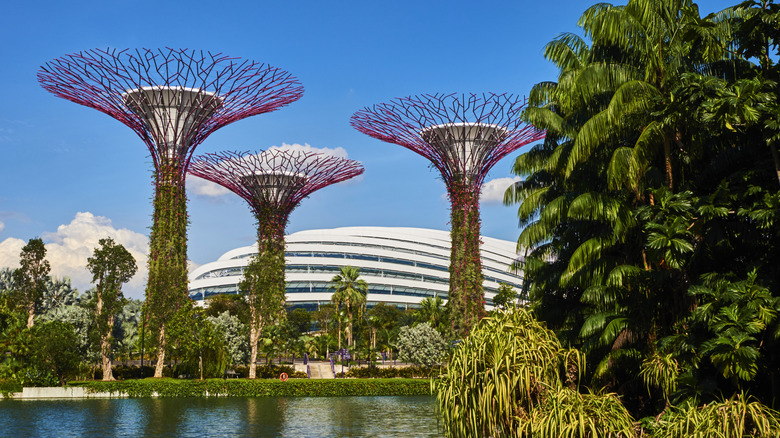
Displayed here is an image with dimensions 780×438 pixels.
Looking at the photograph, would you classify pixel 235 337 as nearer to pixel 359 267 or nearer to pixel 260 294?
pixel 260 294

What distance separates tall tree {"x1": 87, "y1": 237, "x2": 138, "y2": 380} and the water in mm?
7941

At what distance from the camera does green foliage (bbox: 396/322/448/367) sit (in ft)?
164

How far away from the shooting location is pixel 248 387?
40625mm

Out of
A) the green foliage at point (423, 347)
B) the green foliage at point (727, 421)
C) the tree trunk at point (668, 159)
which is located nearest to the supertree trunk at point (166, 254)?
the green foliage at point (423, 347)

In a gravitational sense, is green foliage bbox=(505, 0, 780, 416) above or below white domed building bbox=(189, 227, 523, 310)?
below

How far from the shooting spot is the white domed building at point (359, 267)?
115 m

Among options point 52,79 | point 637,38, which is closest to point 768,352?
point 637,38

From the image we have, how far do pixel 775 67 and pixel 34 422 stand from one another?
86.0ft

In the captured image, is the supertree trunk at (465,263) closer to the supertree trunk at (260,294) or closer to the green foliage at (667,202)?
the supertree trunk at (260,294)

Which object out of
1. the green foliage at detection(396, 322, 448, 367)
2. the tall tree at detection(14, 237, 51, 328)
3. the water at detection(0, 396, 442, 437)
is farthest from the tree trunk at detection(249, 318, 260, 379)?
the tall tree at detection(14, 237, 51, 328)

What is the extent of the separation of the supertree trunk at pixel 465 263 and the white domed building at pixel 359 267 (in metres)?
61.3

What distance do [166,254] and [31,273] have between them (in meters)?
18.3

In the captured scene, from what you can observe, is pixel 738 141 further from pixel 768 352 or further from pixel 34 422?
pixel 34 422

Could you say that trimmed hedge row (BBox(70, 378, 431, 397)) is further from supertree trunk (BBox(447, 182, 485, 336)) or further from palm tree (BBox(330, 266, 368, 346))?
palm tree (BBox(330, 266, 368, 346))
